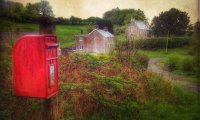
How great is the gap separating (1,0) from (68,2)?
1.56 metres

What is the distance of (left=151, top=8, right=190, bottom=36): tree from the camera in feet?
20.0

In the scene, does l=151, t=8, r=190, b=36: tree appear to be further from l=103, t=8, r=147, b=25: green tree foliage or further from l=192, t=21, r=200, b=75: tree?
l=103, t=8, r=147, b=25: green tree foliage

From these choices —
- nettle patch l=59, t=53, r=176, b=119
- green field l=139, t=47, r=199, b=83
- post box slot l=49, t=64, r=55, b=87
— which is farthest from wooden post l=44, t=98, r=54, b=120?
green field l=139, t=47, r=199, b=83

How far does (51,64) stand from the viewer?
3445 mm

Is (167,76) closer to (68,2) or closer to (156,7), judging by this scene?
(156,7)

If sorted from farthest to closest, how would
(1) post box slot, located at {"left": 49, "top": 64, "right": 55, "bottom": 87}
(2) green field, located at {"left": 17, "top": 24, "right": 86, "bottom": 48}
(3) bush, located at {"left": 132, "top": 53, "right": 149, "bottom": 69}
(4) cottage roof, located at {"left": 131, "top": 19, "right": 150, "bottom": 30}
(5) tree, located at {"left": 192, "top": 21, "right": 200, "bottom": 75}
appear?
(3) bush, located at {"left": 132, "top": 53, "right": 149, "bottom": 69}
(4) cottage roof, located at {"left": 131, "top": 19, "right": 150, "bottom": 30}
(5) tree, located at {"left": 192, "top": 21, "right": 200, "bottom": 75}
(2) green field, located at {"left": 17, "top": 24, "right": 86, "bottom": 48}
(1) post box slot, located at {"left": 49, "top": 64, "right": 55, "bottom": 87}

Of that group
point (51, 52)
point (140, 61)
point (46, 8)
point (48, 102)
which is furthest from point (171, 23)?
point (48, 102)

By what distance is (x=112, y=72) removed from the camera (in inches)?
241

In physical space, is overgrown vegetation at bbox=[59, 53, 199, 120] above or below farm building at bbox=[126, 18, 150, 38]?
below

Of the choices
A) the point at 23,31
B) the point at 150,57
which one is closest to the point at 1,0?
the point at 23,31

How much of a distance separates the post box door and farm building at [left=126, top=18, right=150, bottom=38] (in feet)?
11.3

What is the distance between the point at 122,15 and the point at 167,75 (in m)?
2.29

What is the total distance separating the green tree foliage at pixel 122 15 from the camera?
6.04m

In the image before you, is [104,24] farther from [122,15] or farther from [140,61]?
[140,61]
